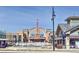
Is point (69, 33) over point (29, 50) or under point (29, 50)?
over

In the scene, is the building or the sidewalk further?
the sidewalk

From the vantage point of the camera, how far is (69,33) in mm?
7277

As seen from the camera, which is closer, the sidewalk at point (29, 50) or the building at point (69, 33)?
the building at point (69, 33)

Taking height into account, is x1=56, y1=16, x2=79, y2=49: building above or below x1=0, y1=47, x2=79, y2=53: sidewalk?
above

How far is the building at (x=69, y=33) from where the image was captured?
7.25m

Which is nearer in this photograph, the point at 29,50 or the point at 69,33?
the point at 69,33

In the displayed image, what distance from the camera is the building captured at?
7.25 m

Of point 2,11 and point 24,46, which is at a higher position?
point 2,11

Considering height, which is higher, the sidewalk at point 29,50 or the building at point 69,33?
the building at point 69,33

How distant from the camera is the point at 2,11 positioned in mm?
7258
